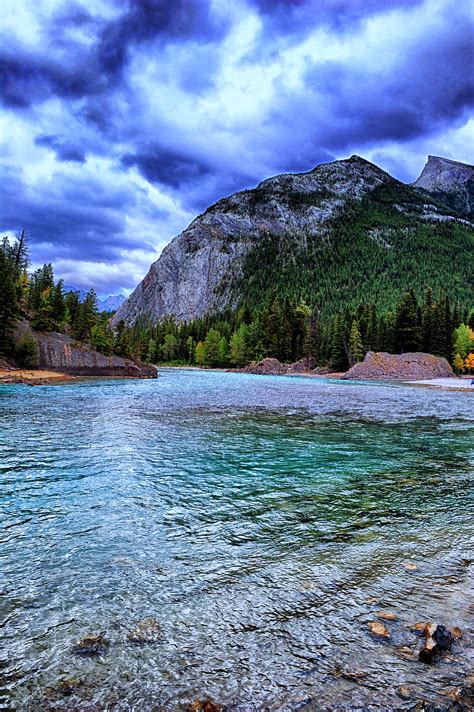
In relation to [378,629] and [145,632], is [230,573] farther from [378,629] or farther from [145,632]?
[378,629]

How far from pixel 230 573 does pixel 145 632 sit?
6.07 ft

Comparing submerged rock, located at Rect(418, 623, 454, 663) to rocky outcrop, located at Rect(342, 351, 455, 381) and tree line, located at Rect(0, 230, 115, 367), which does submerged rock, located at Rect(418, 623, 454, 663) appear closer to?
tree line, located at Rect(0, 230, 115, 367)

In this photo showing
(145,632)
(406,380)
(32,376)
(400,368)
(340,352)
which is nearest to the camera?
(145,632)

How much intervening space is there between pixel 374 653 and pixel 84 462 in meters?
11.0

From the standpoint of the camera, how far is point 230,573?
6488 mm

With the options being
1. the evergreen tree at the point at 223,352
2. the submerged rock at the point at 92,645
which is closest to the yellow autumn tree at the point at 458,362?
A: the evergreen tree at the point at 223,352

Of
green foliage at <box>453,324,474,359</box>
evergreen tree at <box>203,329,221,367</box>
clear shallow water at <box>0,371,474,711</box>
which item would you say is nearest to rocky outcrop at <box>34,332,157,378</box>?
clear shallow water at <box>0,371,474,711</box>

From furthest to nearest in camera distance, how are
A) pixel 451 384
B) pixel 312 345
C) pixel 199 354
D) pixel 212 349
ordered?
pixel 199 354
pixel 212 349
pixel 312 345
pixel 451 384

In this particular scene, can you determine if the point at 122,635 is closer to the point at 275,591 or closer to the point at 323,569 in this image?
the point at 275,591

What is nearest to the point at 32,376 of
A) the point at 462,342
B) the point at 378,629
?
the point at 378,629

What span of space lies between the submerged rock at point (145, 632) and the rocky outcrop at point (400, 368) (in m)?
93.4

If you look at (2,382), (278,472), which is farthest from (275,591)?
(2,382)

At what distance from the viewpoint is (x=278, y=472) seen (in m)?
12.8

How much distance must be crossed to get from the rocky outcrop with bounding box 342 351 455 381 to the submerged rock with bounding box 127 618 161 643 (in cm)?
9339
